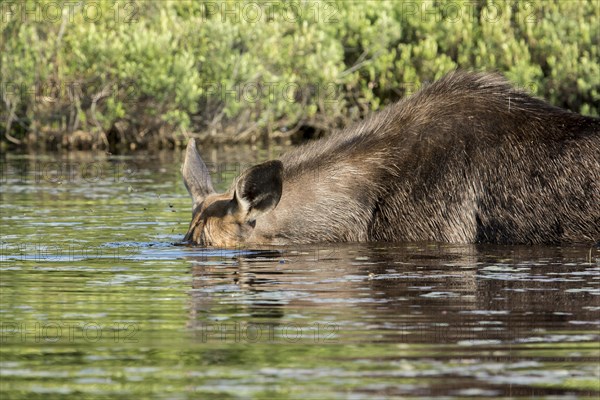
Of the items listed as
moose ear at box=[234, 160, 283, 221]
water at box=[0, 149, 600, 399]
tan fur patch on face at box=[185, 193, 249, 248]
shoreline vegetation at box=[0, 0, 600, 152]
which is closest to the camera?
water at box=[0, 149, 600, 399]

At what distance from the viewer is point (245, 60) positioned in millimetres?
31406

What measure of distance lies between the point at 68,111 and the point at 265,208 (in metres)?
20.2

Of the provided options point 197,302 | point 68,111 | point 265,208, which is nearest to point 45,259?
point 265,208

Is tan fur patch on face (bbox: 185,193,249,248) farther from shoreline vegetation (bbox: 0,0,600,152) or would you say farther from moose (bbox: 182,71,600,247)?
shoreline vegetation (bbox: 0,0,600,152)

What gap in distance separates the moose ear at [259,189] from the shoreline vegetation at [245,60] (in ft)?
59.1

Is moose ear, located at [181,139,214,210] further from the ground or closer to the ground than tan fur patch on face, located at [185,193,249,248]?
further from the ground

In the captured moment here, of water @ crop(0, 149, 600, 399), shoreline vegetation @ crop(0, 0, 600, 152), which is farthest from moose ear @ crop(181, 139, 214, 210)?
shoreline vegetation @ crop(0, 0, 600, 152)

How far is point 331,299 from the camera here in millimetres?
9547

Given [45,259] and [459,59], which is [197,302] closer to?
[45,259]

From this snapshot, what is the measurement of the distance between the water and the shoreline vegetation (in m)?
16.4

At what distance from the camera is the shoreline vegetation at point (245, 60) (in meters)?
30.8

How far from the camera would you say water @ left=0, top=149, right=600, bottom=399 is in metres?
6.83

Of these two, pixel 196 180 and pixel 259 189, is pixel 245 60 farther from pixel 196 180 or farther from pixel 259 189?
pixel 259 189

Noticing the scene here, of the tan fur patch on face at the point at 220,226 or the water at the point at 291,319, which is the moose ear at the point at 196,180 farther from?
the water at the point at 291,319
